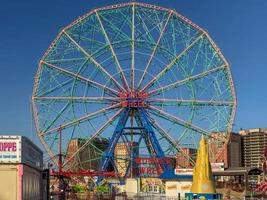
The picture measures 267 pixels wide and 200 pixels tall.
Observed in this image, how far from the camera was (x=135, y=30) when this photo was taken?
59.5 meters

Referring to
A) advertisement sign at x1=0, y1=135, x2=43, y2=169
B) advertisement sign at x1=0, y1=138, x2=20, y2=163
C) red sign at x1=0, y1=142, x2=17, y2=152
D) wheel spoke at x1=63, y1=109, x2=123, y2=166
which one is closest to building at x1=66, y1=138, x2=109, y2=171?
wheel spoke at x1=63, y1=109, x2=123, y2=166

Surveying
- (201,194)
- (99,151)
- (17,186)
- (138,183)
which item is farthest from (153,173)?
(17,186)

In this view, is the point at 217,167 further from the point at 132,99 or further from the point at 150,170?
the point at 132,99

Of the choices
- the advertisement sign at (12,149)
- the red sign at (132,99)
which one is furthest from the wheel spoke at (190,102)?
the advertisement sign at (12,149)

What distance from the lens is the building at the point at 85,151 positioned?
2239 inches

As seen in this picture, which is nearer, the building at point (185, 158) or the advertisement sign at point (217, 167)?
the advertisement sign at point (217, 167)

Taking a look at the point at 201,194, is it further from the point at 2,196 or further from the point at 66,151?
the point at 66,151

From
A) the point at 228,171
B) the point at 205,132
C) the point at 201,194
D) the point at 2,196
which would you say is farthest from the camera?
the point at 205,132

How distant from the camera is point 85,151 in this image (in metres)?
58.5

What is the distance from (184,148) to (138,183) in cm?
641

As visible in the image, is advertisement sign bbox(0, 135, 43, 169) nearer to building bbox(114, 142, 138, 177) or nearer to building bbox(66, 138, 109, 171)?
building bbox(66, 138, 109, 171)

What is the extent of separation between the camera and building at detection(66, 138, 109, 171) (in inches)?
2239

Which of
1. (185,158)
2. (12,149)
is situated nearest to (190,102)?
(185,158)

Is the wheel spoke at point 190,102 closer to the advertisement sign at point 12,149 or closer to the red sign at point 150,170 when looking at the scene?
the red sign at point 150,170
